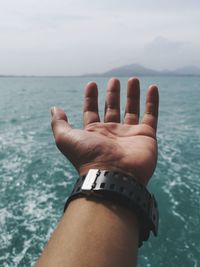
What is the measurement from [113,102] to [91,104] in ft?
1.06

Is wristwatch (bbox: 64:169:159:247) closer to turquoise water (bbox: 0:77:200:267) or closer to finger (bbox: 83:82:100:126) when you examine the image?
finger (bbox: 83:82:100:126)

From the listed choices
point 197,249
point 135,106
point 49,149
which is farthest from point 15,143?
point 135,106

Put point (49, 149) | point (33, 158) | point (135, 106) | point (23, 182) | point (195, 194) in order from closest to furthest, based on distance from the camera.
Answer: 1. point (135, 106)
2. point (195, 194)
3. point (23, 182)
4. point (33, 158)
5. point (49, 149)

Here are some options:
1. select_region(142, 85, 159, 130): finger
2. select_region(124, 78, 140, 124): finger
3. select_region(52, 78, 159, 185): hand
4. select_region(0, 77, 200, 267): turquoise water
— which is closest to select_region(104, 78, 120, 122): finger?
select_region(52, 78, 159, 185): hand

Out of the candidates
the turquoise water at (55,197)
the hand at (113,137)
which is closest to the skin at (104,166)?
the hand at (113,137)

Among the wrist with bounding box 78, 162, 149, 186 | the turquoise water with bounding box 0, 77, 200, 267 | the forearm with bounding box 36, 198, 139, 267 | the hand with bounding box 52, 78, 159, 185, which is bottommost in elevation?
the turquoise water with bounding box 0, 77, 200, 267

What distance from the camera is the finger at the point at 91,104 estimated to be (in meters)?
4.42

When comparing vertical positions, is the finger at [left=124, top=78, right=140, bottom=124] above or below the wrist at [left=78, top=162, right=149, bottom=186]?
above

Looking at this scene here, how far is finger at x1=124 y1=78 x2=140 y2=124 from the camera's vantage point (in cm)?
454

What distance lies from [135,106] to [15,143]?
58.5 feet

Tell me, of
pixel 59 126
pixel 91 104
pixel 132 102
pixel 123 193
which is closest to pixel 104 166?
pixel 123 193

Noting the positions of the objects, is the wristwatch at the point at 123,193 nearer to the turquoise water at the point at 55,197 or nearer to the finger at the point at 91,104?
the finger at the point at 91,104

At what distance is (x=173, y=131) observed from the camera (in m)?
25.0

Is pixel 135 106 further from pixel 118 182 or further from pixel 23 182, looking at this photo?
pixel 23 182
